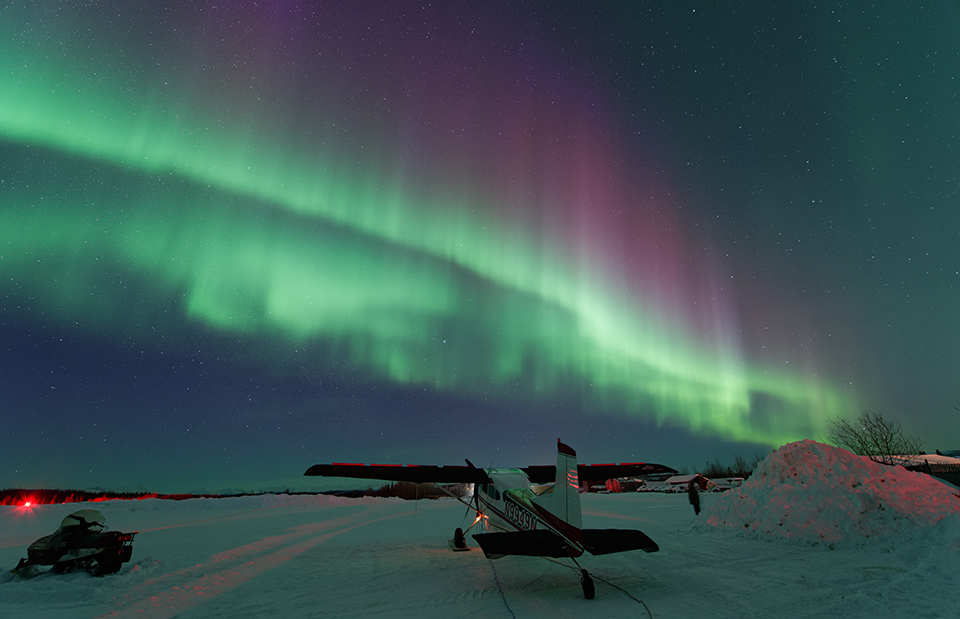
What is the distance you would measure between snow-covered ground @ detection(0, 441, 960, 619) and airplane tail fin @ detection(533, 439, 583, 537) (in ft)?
5.19

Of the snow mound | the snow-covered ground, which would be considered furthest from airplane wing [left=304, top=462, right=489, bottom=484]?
the snow mound

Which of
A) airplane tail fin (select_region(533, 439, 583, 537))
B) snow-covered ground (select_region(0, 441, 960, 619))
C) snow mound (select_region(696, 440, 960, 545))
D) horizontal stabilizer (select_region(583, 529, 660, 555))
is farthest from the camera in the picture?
snow mound (select_region(696, 440, 960, 545))

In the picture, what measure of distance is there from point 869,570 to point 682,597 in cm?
524

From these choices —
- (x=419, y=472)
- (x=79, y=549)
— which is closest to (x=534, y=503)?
(x=419, y=472)

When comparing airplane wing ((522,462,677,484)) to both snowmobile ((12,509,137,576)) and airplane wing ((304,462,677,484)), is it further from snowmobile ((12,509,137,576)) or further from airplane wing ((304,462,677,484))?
snowmobile ((12,509,137,576))

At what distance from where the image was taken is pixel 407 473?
626 inches

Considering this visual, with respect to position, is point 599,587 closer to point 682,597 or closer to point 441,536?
point 682,597

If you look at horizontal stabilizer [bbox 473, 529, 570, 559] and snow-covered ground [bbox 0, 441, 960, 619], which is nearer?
snow-covered ground [bbox 0, 441, 960, 619]

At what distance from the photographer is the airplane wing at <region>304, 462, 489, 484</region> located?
15.7 metres

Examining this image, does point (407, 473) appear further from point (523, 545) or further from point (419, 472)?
point (523, 545)

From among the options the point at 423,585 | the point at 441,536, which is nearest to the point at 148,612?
the point at 423,585

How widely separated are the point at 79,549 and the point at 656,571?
48.8 ft

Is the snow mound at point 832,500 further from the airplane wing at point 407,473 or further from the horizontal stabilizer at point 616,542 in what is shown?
the airplane wing at point 407,473

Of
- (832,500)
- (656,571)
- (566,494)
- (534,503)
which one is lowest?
(656,571)
